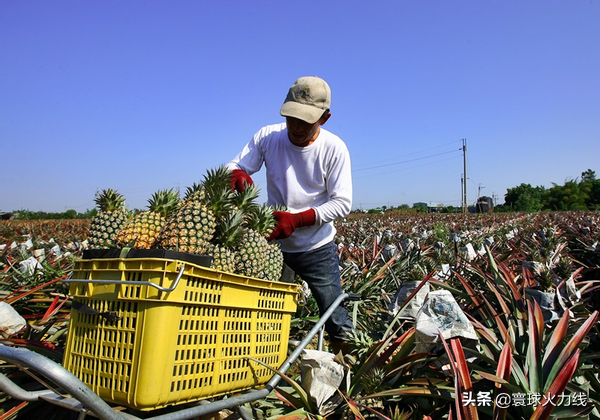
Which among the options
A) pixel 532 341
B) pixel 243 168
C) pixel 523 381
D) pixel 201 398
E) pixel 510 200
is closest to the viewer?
pixel 201 398

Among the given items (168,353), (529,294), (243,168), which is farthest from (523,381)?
(243,168)

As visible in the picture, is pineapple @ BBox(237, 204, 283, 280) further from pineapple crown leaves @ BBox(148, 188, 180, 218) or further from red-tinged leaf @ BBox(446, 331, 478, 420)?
red-tinged leaf @ BBox(446, 331, 478, 420)

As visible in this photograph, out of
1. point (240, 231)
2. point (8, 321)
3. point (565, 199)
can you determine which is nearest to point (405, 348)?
point (240, 231)

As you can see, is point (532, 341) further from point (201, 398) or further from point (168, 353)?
point (168, 353)

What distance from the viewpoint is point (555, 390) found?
185cm

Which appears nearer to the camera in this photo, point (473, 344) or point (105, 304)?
point (105, 304)

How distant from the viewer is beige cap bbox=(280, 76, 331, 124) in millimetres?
2658

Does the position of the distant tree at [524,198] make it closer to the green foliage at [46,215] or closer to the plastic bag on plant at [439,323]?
the green foliage at [46,215]

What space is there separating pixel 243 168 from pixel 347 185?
30.7 inches

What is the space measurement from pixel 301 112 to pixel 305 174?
57 centimetres

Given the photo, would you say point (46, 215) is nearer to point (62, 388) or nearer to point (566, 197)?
point (62, 388)

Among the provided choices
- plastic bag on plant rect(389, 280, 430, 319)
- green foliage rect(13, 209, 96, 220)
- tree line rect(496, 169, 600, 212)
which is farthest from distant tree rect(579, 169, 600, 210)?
plastic bag on plant rect(389, 280, 430, 319)

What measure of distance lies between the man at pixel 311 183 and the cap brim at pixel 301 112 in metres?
0.08

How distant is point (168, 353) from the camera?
4.98 feet
